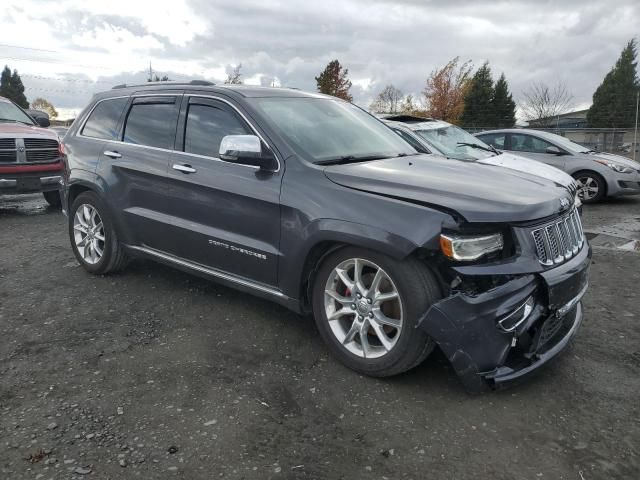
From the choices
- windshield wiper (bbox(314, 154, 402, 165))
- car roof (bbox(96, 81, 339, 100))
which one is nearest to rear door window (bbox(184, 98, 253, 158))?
car roof (bbox(96, 81, 339, 100))

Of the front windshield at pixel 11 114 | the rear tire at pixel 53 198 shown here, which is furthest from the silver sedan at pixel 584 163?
the front windshield at pixel 11 114

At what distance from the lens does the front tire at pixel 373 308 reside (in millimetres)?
3023

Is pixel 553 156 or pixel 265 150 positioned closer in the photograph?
pixel 265 150

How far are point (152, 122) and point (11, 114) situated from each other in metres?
6.58

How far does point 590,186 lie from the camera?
10.3 m

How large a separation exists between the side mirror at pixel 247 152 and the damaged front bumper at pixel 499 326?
1536 mm

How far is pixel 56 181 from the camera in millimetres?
8945

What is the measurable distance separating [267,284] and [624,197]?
10.1 m

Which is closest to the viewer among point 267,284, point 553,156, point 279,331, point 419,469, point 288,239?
point 419,469

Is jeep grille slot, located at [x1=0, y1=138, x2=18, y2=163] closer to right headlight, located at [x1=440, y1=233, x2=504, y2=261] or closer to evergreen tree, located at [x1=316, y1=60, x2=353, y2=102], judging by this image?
right headlight, located at [x1=440, y1=233, x2=504, y2=261]

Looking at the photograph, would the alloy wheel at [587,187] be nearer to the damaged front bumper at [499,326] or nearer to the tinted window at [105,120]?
the damaged front bumper at [499,326]

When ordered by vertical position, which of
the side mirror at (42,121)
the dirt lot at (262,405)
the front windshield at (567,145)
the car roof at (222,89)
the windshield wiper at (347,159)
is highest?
the car roof at (222,89)

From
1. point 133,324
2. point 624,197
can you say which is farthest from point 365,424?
point 624,197

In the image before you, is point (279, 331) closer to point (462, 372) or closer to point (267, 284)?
point (267, 284)
